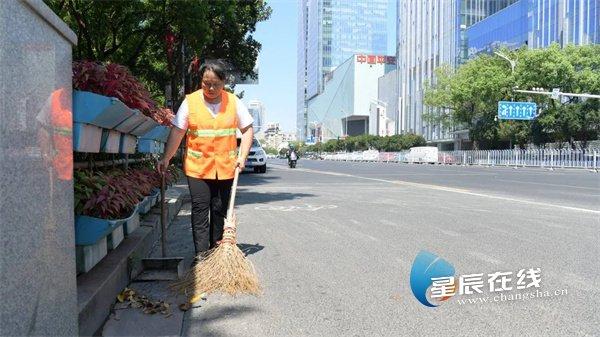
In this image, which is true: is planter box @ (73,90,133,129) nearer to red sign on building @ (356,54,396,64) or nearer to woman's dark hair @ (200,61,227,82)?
woman's dark hair @ (200,61,227,82)

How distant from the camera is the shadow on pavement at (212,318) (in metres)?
3.54

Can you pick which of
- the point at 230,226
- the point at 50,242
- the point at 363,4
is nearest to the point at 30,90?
the point at 50,242

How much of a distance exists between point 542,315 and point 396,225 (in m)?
4.42

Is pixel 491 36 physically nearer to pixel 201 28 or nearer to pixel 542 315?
pixel 201 28

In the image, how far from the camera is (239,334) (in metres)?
3.51

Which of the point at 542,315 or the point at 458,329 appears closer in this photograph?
the point at 458,329

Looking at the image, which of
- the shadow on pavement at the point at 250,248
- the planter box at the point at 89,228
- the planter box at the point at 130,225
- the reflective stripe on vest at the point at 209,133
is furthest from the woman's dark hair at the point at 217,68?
the shadow on pavement at the point at 250,248

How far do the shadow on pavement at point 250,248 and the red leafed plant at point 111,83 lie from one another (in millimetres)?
1741

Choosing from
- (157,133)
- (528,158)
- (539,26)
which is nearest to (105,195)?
(157,133)

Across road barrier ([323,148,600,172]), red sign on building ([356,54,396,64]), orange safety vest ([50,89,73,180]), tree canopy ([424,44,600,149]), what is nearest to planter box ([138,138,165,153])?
orange safety vest ([50,89,73,180])

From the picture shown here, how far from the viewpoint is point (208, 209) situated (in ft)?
16.3

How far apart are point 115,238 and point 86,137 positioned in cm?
126

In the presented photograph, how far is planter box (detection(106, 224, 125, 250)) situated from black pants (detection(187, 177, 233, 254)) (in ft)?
1.93

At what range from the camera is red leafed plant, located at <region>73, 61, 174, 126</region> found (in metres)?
4.19
